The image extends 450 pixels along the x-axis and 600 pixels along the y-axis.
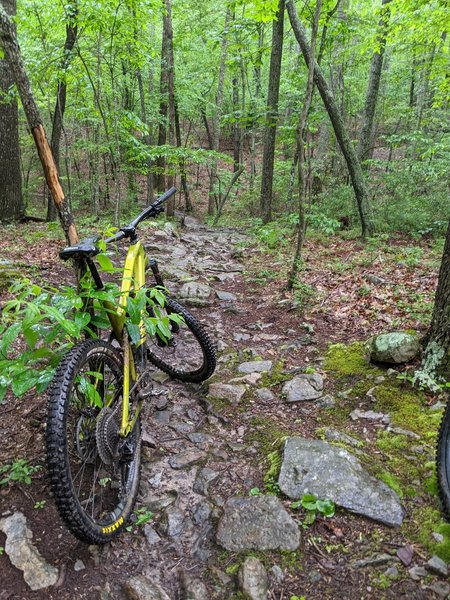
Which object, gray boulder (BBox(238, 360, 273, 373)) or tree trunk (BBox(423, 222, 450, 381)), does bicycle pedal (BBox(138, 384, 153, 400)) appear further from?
tree trunk (BBox(423, 222, 450, 381))

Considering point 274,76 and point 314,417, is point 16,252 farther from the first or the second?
point 274,76

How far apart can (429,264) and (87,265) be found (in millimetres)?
5975

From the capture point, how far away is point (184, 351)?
477 centimetres

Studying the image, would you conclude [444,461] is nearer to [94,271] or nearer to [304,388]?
[304,388]

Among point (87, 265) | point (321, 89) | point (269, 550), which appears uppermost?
point (321, 89)

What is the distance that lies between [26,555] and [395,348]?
3233 millimetres

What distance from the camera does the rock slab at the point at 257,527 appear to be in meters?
2.32

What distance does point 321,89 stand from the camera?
343 inches

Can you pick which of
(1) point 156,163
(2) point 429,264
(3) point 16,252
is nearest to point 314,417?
(2) point 429,264

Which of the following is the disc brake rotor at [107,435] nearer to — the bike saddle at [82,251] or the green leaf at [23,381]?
the green leaf at [23,381]

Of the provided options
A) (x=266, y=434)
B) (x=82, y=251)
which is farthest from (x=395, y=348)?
(x=82, y=251)

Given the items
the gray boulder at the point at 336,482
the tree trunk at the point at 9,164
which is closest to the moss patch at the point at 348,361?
the gray boulder at the point at 336,482

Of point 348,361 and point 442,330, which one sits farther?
point 348,361

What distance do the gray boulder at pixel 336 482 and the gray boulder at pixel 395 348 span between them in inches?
50.2
